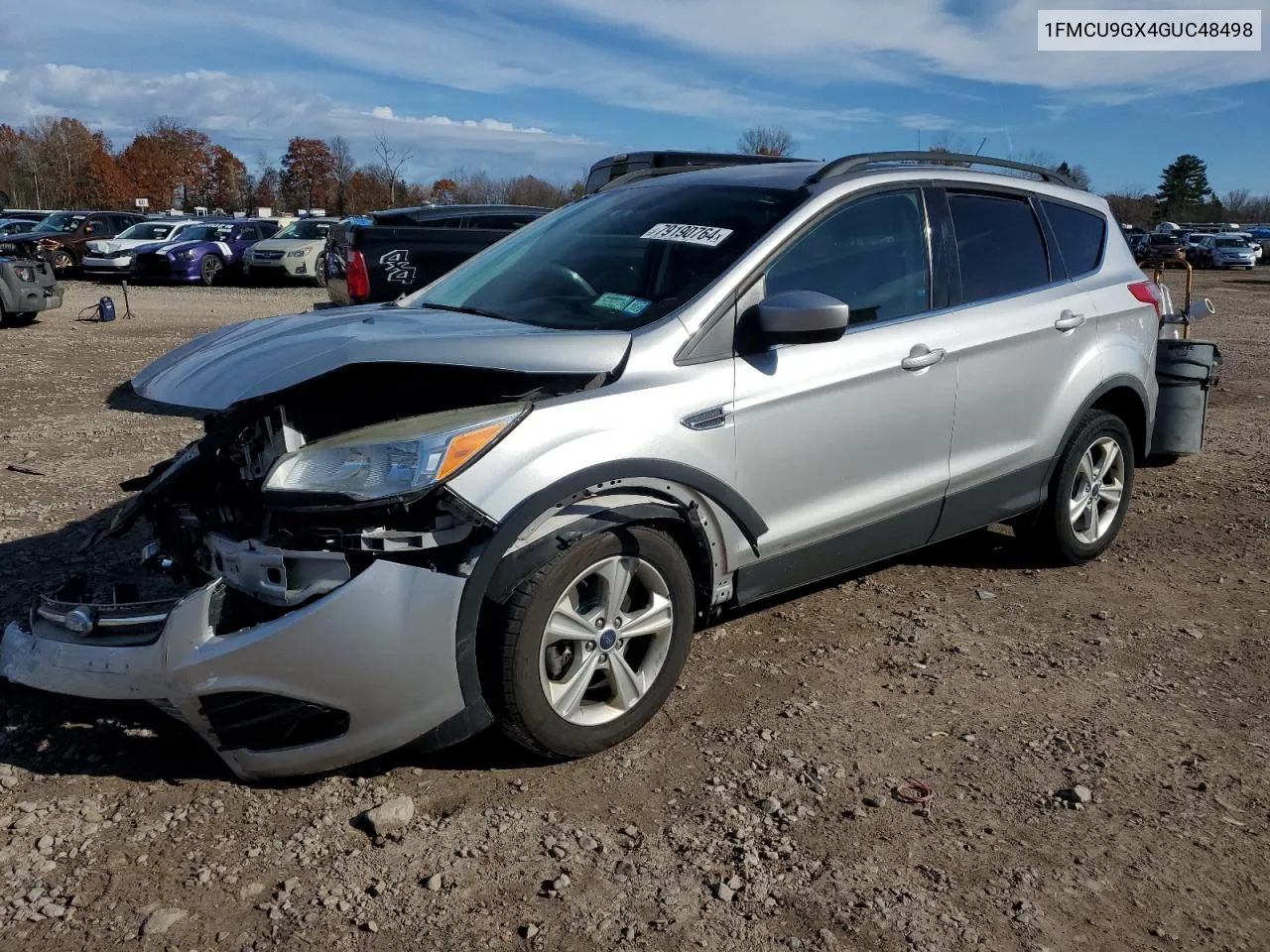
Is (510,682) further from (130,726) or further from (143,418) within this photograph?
(143,418)

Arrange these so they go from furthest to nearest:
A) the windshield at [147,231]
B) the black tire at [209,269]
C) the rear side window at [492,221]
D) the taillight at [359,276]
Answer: the windshield at [147,231] < the black tire at [209,269] < the rear side window at [492,221] < the taillight at [359,276]

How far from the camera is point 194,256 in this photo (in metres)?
23.3

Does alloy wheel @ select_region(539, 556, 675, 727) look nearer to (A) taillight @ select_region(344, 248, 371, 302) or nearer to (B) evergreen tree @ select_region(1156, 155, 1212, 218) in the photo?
(A) taillight @ select_region(344, 248, 371, 302)

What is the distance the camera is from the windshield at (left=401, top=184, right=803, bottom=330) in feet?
12.1

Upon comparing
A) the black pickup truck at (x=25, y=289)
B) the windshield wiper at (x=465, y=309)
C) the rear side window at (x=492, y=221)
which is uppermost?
the rear side window at (x=492, y=221)

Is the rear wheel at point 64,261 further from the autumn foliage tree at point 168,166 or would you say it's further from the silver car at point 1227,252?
the autumn foliage tree at point 168,166

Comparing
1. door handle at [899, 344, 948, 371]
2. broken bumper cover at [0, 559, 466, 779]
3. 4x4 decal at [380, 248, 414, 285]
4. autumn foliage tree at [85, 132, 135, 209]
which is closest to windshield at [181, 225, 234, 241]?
4x4 decal at [380, 248, 414, 285]

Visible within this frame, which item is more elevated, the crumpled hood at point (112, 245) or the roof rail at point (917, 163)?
the roof rail at point (917, 163)

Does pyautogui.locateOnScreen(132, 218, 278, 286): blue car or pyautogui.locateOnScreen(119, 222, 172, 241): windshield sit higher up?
pyautogui.locateOnScreen(119, 222, 172, 241): windshield

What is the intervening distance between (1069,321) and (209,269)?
22.3 metres

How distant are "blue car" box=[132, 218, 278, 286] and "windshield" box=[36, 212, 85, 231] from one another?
2612 mm

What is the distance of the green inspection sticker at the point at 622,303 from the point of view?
365 cm

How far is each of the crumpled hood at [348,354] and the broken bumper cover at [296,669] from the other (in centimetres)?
58

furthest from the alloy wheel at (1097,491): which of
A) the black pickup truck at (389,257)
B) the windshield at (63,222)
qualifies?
the windshield at (63,222)
